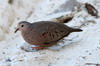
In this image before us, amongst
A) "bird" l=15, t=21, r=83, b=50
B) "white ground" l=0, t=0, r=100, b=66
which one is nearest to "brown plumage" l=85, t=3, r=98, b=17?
"white ground" l=0, t=0, r=100, b=66

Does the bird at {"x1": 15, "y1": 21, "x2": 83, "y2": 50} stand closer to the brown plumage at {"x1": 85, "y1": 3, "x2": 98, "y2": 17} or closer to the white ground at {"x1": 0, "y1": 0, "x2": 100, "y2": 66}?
the white ground at {"x1": 0, "y1": 0, "x2": 100, "y2": 66}

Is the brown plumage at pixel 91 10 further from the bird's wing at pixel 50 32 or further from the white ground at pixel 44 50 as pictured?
the bird's wing at pixel 50 32

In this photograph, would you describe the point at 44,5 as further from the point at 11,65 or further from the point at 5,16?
the point at 11,65

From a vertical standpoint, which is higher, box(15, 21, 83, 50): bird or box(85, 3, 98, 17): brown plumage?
box(85, 3, 98, 17): brown plumage

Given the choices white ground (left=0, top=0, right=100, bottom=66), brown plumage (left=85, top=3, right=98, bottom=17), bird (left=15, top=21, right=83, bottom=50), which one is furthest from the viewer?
brown plumage (left=85, top=3, right=98, bottom=17)

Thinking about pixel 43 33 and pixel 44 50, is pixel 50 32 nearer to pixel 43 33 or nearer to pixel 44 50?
pixel 43 33

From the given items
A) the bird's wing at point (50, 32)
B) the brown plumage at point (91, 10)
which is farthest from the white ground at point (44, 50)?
the bird's wing at point (50, 32)
